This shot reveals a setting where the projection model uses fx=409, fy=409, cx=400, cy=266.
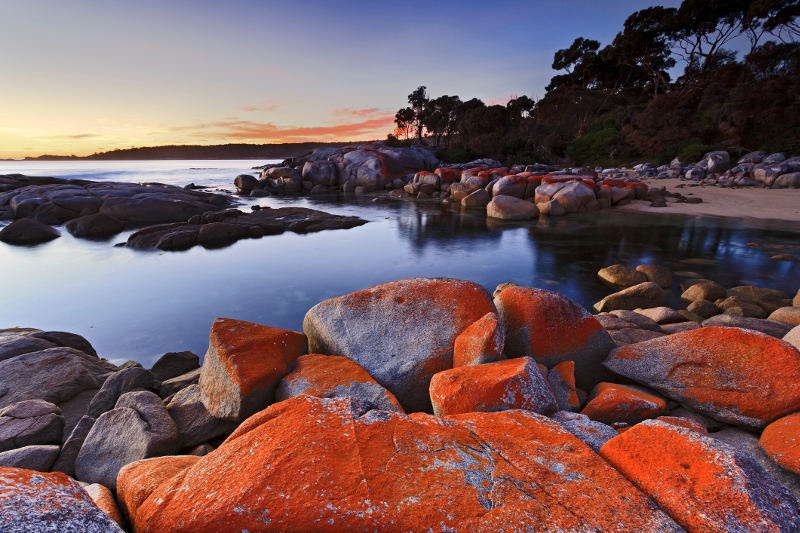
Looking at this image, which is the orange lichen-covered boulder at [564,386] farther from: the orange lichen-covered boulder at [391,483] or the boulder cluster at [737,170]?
the boulder cluster at [737,170]

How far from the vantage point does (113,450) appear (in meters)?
3.60

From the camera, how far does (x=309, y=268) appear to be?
45.7 feet

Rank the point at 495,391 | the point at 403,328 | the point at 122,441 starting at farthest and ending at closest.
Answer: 1. the point at 403,328
2. the point at 122,441
3. the point at 495,391

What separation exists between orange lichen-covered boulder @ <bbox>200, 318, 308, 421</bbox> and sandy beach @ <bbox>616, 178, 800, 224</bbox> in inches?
874

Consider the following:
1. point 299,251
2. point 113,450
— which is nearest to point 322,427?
point 113,450

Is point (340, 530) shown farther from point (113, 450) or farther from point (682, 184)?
point (682, 184)

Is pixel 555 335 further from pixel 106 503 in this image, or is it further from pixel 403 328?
pixel 106 503

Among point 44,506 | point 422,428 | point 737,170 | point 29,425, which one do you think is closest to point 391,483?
point 422,428

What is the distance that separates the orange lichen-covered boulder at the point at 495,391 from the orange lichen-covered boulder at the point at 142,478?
6.10ft

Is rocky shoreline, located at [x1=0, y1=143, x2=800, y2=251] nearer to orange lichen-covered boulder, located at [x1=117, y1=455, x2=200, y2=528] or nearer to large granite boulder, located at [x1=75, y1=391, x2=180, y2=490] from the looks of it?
large granite boulder, located at [x1=75, y1=391, x2=180, y2=490]

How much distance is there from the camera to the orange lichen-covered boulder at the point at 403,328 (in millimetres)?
4195

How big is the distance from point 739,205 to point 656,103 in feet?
85.2

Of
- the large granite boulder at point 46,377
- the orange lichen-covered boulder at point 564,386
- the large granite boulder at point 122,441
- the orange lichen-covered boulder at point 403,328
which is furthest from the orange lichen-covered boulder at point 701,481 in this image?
the large granite boulder at point 46,377

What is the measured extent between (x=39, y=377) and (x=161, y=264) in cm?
1016
